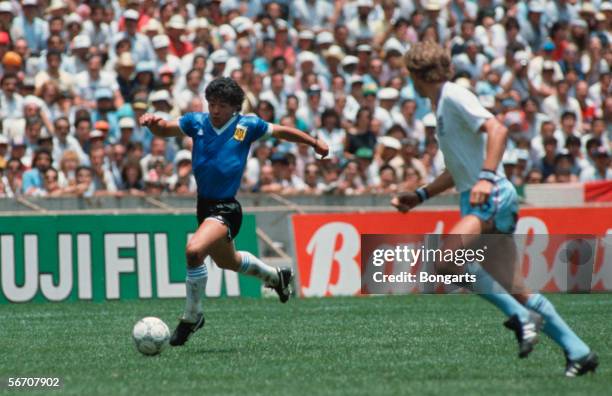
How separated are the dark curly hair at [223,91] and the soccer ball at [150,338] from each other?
195 cm

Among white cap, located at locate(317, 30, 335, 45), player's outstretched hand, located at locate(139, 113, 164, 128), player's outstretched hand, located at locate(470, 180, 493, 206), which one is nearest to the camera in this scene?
player's outstretched hand, located at locate(470, 180, 493, 206)

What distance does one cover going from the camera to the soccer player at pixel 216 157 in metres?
10.6

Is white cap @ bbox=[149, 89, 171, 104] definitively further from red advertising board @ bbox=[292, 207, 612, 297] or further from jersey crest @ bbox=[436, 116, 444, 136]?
→ jersey crest @ bbox=[436, 116, 444, 136]

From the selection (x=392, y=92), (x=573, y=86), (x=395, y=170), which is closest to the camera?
(x=395, y=170)

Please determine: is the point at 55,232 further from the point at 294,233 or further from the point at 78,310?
the point at 294,233

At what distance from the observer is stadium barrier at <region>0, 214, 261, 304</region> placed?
634 inches

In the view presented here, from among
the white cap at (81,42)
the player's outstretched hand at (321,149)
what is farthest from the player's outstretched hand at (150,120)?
the white cap at (81,42)

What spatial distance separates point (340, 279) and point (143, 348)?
7.58 m

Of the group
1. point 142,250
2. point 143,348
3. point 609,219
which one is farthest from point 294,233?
point 143,348

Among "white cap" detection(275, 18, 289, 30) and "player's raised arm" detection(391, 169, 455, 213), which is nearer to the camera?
"player's raised arm" detection(391, 169, 455, 213)

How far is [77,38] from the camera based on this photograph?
20016 mm

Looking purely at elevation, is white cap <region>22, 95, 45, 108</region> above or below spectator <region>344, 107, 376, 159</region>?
above

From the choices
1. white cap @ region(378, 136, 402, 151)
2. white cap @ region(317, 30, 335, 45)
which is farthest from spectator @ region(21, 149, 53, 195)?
white cap @ region(317, 30, 335, 45)

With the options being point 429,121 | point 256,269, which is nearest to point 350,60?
point 429,121
